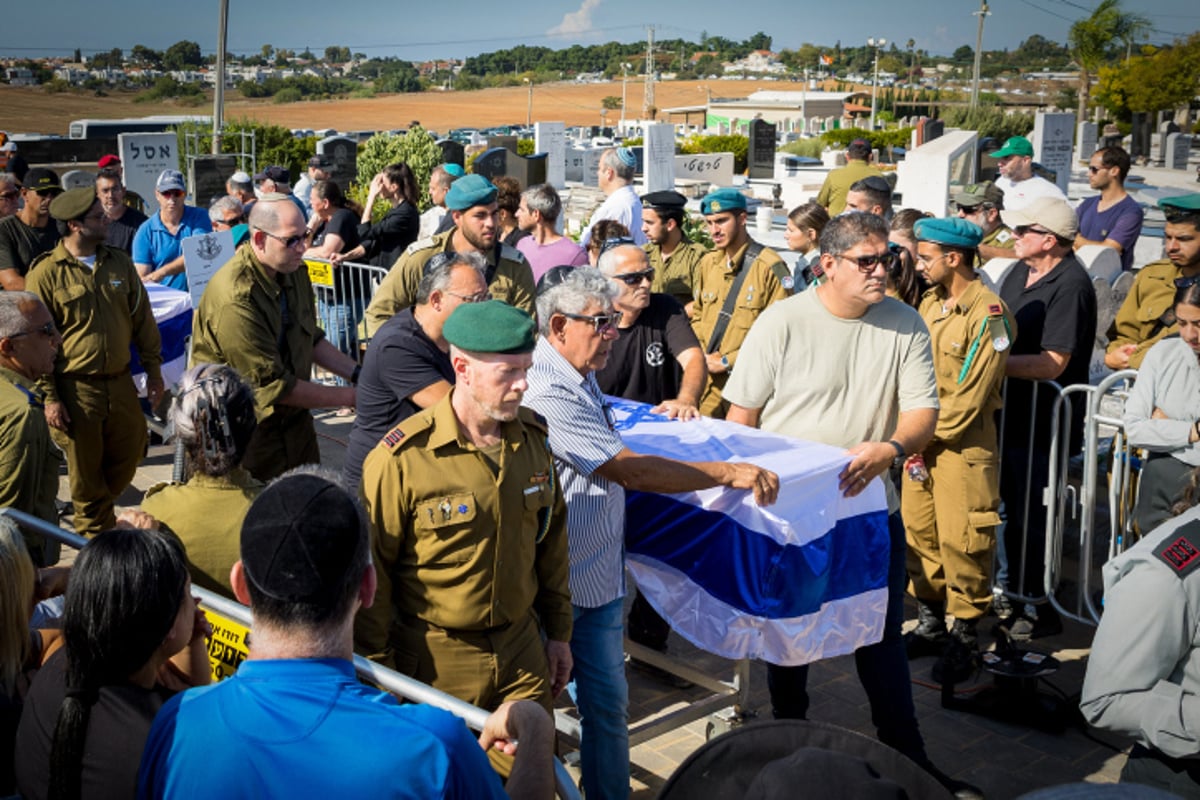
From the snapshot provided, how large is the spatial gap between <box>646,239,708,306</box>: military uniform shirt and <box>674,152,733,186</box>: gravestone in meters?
22.8

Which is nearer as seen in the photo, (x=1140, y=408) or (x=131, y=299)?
(x=1140, y=408)

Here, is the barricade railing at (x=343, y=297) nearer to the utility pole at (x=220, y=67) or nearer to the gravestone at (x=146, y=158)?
the gravestone at (x=146, y=158)

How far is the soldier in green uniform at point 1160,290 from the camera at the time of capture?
6273 mm

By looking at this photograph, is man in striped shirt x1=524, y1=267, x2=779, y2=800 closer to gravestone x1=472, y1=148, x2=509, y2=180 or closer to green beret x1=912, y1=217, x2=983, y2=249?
green beret x1=912, y1=217, x2=983, y2=249

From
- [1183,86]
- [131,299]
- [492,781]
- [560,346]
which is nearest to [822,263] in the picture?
[560,346]

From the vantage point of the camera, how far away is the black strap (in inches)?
271

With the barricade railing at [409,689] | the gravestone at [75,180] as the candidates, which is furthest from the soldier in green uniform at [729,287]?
the gravestone at [75,180]

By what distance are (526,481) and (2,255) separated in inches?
260

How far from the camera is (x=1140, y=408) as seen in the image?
16.6ft

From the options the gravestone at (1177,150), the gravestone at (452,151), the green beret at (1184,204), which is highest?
the gravestone at (1177,150)

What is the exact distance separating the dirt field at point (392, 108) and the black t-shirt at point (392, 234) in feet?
188

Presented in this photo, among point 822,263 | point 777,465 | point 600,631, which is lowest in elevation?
point 600,631

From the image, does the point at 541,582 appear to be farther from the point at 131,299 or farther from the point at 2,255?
the point at 2,255

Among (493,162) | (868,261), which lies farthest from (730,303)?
(493,162)
